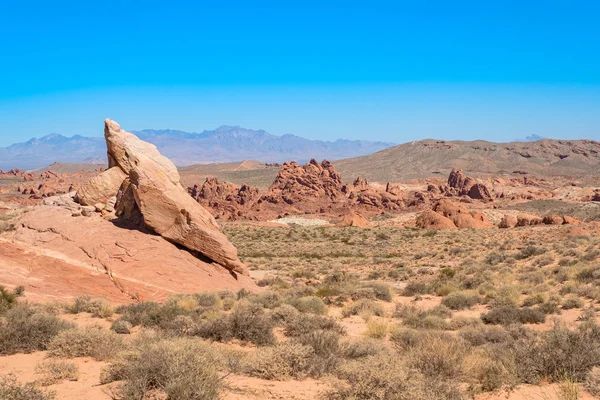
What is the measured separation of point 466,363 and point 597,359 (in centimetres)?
202

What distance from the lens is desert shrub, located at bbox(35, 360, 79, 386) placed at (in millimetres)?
6996

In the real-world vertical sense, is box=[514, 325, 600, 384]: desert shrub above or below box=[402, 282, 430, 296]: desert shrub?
above

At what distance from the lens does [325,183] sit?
7819 centimetres

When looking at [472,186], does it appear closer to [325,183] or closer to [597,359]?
[325,183]

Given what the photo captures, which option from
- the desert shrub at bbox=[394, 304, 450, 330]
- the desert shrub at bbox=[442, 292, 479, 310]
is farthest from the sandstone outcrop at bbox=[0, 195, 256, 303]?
the desert shrub at bbox=[442, 292, 479, 310]

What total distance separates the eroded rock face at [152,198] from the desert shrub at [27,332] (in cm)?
721

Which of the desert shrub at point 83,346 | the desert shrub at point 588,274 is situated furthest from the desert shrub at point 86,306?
the desert shrub at point 588,274

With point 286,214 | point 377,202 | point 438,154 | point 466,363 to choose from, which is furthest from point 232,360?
point 438,154

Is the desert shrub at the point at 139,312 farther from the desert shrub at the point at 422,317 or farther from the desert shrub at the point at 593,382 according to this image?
the desert shrub at the point at 593,382

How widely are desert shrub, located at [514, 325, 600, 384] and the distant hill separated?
Result: 12757 centimetres

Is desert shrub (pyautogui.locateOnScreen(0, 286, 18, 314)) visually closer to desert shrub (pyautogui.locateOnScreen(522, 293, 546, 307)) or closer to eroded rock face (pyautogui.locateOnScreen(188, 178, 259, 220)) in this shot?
desert shrub (pyautogui.locateOnScreen(522, 293, 546, 307))

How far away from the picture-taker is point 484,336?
10414 millimetres

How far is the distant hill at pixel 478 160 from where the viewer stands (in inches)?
5571

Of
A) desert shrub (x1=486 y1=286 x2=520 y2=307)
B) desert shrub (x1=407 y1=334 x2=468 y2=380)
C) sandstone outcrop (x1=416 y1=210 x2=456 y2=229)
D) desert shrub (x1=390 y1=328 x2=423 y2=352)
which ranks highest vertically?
desert shrub (x1=407 y1=334 x2=468 y2=380)
